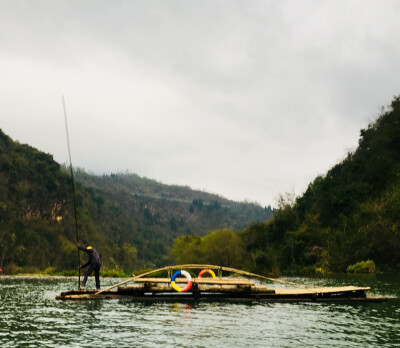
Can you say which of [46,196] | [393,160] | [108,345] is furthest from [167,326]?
[46,196]

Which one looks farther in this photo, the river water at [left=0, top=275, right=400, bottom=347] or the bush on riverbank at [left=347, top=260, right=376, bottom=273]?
the bush on riverbank at [left=347, top=260, right=376, bottom=273]

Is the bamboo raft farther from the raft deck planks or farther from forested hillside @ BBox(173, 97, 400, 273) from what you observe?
forested hillside @ BBox(173, 97, 400, 273)

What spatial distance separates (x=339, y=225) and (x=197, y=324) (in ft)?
269

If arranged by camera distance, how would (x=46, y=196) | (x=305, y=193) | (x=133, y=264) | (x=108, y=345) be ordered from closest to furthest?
(x=108, y=345) < (x=305, y=193) < (x=46, y=196) < (x=133, y=264)

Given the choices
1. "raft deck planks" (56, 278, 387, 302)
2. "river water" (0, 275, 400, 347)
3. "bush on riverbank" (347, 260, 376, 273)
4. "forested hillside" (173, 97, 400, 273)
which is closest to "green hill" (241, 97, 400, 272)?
"forested hillside" (173, 97, 400, 273)

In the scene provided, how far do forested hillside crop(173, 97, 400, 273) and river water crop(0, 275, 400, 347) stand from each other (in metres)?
47.5

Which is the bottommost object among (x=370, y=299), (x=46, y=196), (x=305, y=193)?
(x=370, y=299)

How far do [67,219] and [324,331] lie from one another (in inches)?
6420

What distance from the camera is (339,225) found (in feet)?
325

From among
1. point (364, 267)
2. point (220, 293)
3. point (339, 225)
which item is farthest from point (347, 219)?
point (220, 293)

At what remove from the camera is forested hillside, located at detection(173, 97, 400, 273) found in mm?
82706

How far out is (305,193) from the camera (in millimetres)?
125562

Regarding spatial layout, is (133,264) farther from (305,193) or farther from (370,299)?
(370,299)

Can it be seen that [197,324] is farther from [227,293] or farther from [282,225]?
[282,225]
